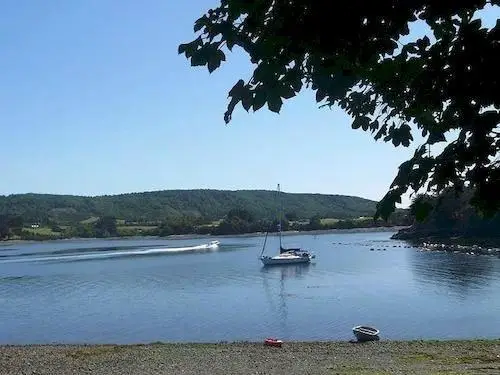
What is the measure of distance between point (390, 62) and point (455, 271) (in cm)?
5664

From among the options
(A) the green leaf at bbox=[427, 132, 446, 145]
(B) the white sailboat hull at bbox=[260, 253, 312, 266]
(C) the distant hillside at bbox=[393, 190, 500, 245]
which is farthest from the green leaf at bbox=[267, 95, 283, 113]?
(B) the white sailboat hull at bbox=[260, 253, 312, 266]

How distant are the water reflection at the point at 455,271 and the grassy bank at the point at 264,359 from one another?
2115 centimetres

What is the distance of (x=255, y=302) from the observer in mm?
41781

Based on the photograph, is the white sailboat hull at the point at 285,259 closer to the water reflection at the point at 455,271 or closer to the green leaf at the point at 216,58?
the water reflection at the point at 455,271

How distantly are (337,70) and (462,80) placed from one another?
2.66 feet

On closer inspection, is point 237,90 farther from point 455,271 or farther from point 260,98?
point 455,271

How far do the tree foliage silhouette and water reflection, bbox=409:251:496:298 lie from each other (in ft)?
132

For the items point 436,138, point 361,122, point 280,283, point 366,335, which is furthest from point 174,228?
point 436,138

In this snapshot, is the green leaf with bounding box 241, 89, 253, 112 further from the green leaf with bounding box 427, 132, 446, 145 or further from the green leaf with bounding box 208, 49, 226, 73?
the green leaf with bounding box 427, 132, 446, 145

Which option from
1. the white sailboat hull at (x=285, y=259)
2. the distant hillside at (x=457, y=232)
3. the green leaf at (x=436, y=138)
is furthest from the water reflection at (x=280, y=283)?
the green leaf at (x=436, y=138)

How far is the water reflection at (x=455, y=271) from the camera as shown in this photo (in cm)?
4628

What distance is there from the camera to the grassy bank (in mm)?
17750

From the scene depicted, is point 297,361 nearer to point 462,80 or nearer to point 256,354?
point 256,354

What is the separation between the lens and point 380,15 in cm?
336
